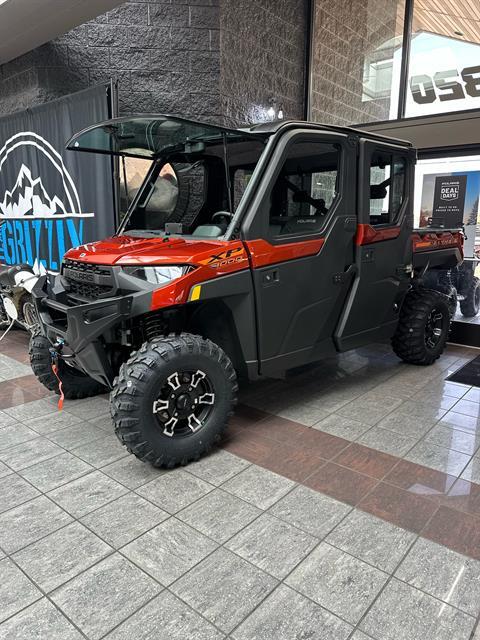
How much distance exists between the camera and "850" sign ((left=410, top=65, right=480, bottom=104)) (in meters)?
5.91

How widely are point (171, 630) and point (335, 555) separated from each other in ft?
2.79

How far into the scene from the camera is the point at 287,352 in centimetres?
375

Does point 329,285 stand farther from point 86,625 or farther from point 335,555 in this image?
point 86,625

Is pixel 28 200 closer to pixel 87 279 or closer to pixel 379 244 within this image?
pixel 87 279

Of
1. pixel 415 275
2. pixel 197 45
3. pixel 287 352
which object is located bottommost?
pixel 287 352

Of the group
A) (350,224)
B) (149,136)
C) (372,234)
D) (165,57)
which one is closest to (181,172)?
(149,136)

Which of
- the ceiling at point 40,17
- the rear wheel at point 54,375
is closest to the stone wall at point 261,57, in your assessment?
the ceiling at point 40,17

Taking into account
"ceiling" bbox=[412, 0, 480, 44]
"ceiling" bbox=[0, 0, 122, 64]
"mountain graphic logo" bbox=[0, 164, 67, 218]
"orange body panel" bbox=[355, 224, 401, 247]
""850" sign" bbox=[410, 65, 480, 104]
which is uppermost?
"ceiling" bbox=[412, 0, 480, 44]

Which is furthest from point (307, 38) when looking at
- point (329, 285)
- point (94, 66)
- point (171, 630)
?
point (171, 630)

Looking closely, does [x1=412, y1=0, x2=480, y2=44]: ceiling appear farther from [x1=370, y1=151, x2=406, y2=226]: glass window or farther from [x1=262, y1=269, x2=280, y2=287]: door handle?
[x1=262, y1=269, x2=280, y2=287]: door handle

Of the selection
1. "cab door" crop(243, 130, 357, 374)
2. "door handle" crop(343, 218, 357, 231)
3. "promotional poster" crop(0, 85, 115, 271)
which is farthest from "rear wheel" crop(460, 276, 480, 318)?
"promotional poster" crop(0, 85, 115, 271)

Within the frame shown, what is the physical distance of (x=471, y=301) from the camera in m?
6.32

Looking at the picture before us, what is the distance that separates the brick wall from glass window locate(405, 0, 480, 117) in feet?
1.72

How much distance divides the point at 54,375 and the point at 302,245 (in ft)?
7.85
